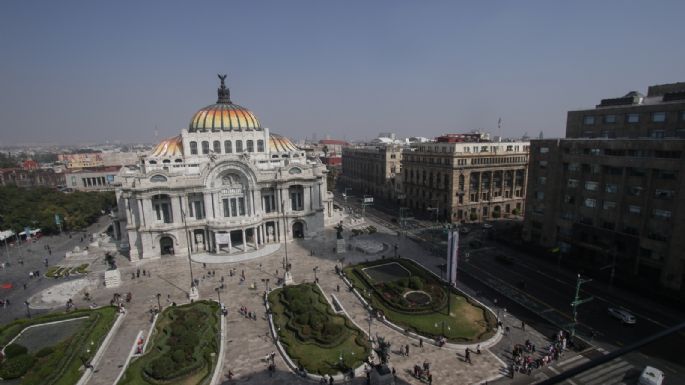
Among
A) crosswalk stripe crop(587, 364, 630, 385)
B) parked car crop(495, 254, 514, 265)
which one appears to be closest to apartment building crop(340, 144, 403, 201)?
parked car crop(495, 254, 514, 265)

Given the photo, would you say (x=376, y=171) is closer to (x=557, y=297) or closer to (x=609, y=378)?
(x=557, y=297)

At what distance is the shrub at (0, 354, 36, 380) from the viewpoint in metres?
33.4

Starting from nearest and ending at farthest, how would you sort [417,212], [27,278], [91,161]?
[27,278] → [417,212] → [91,161]

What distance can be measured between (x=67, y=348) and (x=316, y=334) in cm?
2485

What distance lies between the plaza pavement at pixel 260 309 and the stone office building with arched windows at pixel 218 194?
443 centimetres

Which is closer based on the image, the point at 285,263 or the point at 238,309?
the point at 238,309

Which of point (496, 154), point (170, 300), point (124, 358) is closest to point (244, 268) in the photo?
point (170, 300)

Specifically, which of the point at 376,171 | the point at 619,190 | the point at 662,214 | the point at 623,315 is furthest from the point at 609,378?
the point at 376,171

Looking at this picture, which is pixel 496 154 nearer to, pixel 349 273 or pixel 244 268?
pixel 349 273

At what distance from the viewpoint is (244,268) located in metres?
60.2

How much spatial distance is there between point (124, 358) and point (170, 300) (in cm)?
1243

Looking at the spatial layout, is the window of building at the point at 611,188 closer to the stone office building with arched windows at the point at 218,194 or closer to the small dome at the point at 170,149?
the stone office building with arched windows at the point at 218,194

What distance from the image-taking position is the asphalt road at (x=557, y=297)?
131ft

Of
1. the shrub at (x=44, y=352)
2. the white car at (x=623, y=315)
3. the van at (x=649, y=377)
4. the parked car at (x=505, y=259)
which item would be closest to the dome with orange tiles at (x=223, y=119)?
the shrub at (x=44, y=352)
